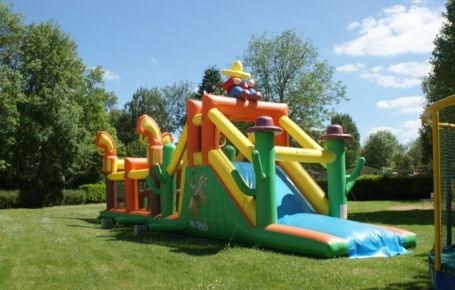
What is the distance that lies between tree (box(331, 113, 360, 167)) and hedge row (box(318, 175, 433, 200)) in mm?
31251

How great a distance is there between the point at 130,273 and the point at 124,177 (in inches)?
363

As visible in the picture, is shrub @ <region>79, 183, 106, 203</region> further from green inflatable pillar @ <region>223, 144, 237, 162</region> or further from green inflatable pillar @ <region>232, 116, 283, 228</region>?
green inflatable pillar @ <region>232, 116, 283, 228</region>

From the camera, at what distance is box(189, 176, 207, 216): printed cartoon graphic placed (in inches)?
414

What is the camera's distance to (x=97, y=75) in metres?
33.5

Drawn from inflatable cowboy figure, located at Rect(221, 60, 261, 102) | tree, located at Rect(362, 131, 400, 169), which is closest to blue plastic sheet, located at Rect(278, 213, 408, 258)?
inflatable cowboy figure, located at Rect(221, 60, 261, 102)

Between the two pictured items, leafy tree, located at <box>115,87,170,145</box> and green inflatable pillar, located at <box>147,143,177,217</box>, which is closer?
green inflatable pillar, located at <box>147,143,177,217</box>

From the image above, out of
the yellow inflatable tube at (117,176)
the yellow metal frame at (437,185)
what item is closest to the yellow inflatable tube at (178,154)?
the yellow inflatable tube at (117,176)

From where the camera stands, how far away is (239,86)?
38.8 ft

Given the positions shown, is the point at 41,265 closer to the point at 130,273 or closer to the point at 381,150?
the point at 130,273

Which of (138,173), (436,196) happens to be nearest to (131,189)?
(138,173)

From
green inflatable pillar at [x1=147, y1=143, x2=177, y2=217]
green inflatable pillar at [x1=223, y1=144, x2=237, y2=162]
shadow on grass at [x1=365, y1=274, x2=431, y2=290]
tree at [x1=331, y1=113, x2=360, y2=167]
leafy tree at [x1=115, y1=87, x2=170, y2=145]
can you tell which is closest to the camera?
shadow on grass at [x1=365, y1=274, x2=431, y2=290]

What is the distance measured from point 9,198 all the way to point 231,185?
2191 cm

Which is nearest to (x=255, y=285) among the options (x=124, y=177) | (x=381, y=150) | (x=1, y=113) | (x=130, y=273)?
(x=130, y=273)

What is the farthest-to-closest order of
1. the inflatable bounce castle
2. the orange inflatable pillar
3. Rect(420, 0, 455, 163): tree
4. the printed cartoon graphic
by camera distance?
Rect(420, 0, 455, 163): tree → the orange inflatable pillar → the printed cartoon graphic → the inflatable bounce castle
